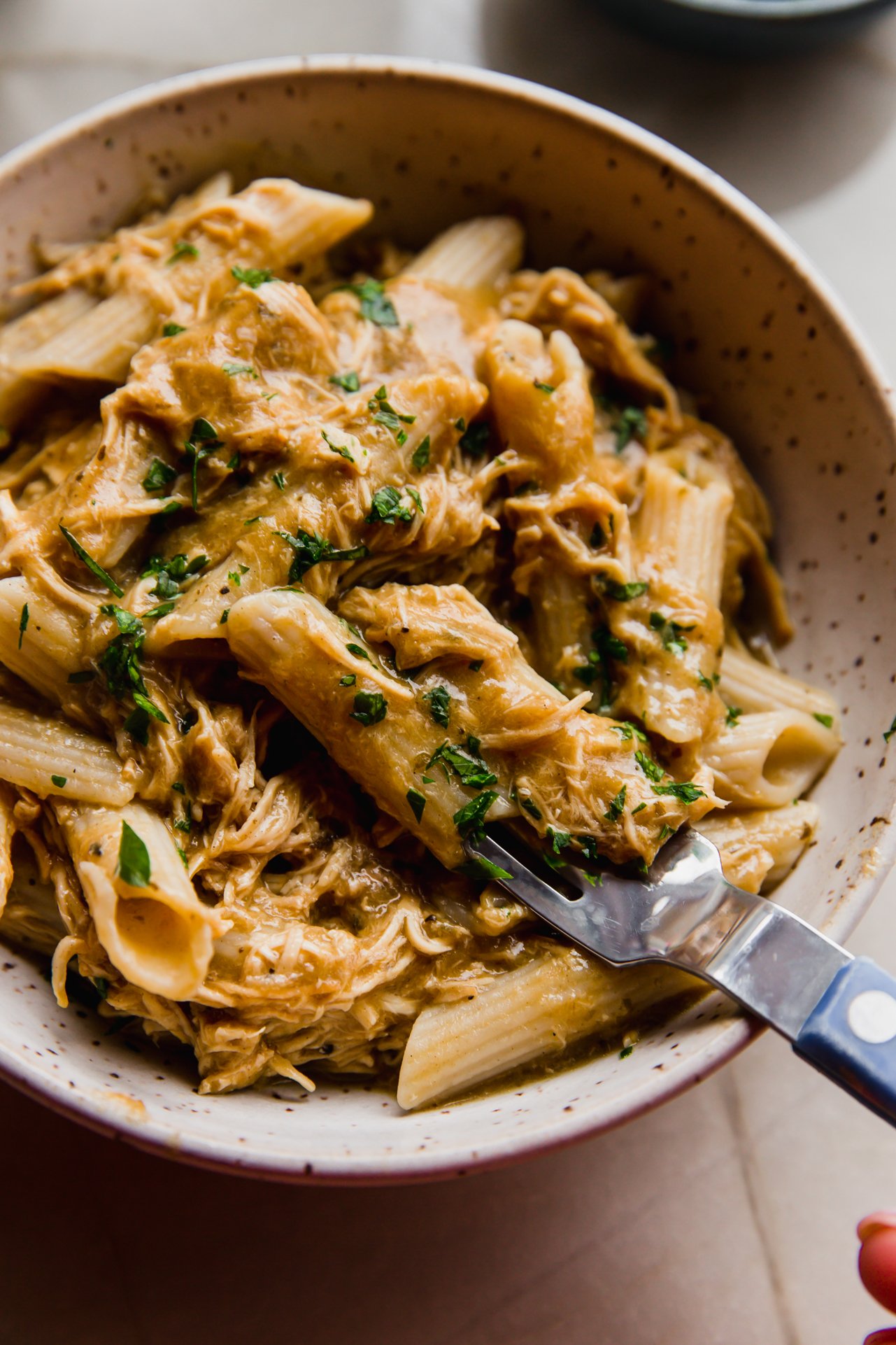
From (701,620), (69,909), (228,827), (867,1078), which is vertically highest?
(701,620)

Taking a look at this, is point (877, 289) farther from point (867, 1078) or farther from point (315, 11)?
point (867, 1078)

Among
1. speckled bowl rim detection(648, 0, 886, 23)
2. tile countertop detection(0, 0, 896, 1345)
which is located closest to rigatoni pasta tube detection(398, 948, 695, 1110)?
tile countertop detection(0, 0, 896, 1345)

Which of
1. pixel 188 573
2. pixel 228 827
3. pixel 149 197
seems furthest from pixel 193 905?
pixel 149 197

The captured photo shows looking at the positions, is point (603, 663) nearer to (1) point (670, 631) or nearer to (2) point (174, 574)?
(1) point (670, 631)

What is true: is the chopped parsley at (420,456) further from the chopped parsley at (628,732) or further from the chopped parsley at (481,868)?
the chopped parsley at (481,868)

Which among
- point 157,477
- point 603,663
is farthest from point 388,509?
point 603,663

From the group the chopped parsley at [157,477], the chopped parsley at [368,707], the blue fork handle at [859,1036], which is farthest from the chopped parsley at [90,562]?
the blue fork handle at [859,1036]

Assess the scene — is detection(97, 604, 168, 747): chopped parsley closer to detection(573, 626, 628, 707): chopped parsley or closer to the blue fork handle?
detection(573, 626, 628, 707): chopped parsley
